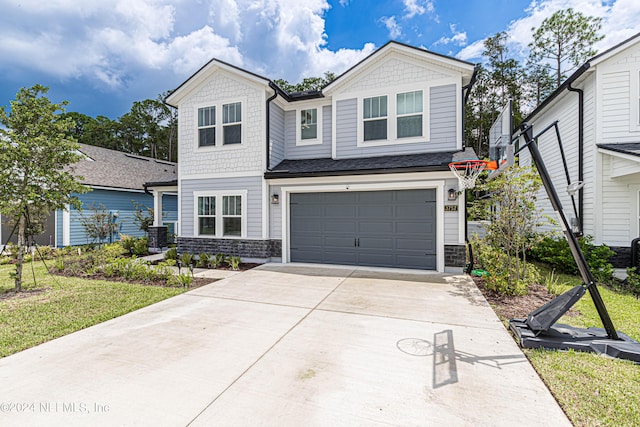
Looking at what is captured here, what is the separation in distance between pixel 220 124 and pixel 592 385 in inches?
406

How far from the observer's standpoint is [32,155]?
19.4ft

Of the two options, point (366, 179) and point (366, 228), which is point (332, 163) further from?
point (366, 228)

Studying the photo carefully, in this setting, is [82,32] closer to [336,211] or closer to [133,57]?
[133,57]

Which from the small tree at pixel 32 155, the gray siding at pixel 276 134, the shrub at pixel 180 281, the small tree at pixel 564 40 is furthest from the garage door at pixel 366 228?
the small tree at pixel 564 40

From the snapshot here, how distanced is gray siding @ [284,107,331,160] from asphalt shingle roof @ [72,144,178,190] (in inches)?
222

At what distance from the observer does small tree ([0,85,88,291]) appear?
5.71 meters

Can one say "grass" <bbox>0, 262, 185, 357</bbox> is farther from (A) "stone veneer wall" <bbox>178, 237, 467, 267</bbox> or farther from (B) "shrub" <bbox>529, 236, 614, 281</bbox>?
(B) "shrub" <bbox>529, 236, 614, 281</bbox>

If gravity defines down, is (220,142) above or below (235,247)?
above

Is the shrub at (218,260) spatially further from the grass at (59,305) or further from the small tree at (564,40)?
the small tree at (564,40)

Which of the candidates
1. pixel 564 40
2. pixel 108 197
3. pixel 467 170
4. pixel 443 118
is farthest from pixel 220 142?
Result: pixel 564 40

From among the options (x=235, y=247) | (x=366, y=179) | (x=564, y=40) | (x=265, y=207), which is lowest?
(x=235, y=247)

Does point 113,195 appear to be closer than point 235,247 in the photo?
No

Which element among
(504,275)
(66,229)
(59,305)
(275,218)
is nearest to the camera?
(59,305)

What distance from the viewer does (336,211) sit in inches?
351
